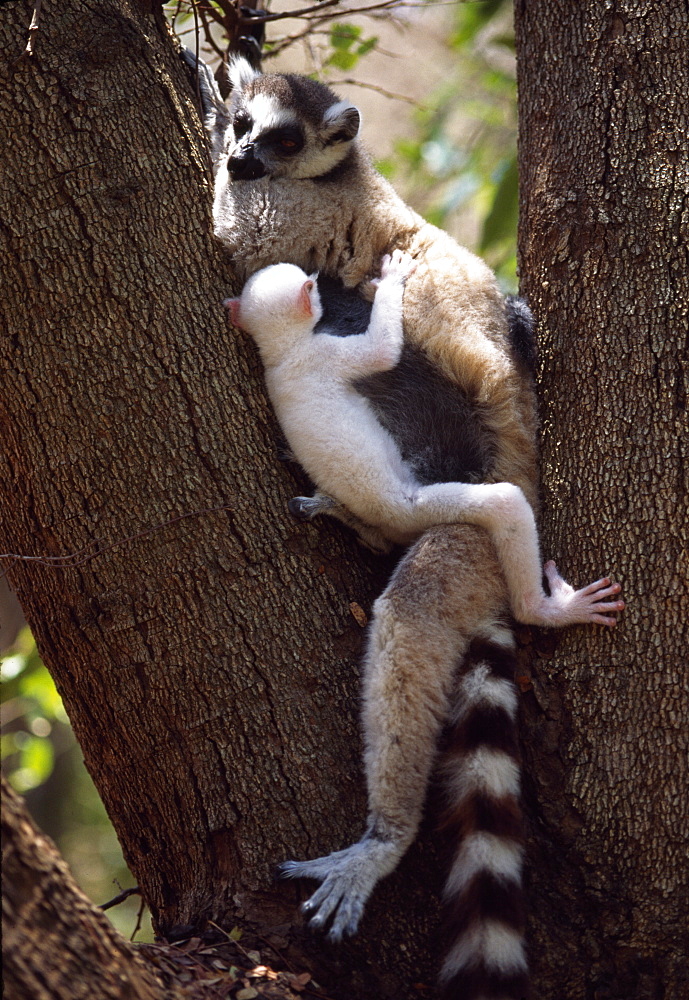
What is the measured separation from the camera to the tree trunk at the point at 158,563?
330cm

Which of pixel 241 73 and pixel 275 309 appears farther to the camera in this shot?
pixel 241 73

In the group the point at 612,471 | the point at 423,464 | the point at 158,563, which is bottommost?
the point at 423,464

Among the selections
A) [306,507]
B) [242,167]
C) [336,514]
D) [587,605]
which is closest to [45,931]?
[306,507]

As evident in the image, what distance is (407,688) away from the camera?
3.41m

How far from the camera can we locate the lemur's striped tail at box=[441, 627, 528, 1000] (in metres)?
3.01

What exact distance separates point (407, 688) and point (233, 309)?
1.71m

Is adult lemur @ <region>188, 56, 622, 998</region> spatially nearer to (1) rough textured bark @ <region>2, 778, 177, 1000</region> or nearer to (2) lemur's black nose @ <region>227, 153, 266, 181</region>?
(2) lemur's black nose @ <region>227, 153, 266, 181</region>

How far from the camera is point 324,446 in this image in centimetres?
375

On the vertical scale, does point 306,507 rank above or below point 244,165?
below

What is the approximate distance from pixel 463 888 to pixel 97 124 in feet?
10.6

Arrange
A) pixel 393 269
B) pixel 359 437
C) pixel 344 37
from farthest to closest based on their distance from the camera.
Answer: pixel 344 37
pixel 393 269
pixel 359 437

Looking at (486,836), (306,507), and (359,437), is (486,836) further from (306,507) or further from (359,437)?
(359,437)

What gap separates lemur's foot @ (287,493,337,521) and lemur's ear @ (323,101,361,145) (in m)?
2.09

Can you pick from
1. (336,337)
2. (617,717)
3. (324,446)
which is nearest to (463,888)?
(617,717)
